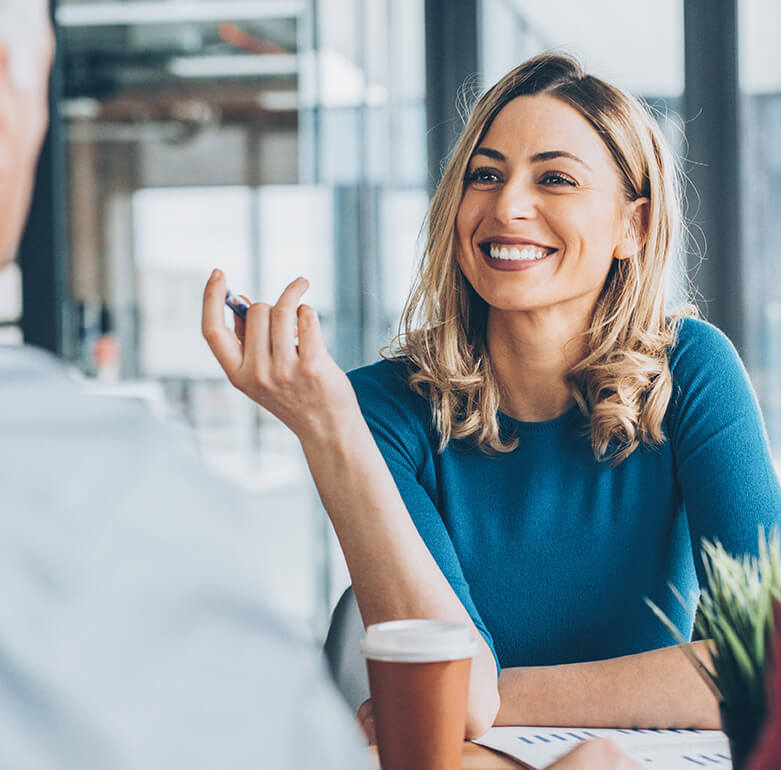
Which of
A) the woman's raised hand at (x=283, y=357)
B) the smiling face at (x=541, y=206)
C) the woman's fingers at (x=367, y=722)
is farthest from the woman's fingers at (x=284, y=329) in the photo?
the smiling face at (x=541, y=206)

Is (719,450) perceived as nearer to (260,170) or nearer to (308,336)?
(308,336)

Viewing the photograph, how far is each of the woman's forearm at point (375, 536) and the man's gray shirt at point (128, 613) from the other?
0.69 metres

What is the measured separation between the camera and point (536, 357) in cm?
156

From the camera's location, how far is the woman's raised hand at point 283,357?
42.0 inches

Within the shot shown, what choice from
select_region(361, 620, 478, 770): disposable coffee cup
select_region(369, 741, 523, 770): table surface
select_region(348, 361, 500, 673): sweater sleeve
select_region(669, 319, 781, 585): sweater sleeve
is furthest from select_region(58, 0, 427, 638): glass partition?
select_region(361, 620, 478, 770): disposable coffee cup

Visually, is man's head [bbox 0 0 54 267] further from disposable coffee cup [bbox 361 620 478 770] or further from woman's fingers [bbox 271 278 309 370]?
woman's fingers [bbox 271 278 309 370]

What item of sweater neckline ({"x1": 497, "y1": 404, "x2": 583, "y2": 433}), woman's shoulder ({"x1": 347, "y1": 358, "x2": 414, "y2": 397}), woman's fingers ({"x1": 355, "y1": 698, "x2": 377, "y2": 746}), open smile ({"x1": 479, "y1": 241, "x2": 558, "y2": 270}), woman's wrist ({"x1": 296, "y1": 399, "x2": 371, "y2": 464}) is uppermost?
open smile ({"x1": 479, "y1": 241, "x2": 558, "y2": 270})

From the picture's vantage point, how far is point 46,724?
37 cm

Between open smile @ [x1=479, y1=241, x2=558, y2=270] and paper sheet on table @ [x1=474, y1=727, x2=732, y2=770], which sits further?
open smile @ [x1=479, y1=241, x2=558, y2=270]

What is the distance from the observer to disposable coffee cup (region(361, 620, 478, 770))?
69cm

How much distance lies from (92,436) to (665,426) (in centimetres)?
119

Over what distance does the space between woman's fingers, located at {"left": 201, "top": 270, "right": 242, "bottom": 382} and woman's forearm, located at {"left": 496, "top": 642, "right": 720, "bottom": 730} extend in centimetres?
50

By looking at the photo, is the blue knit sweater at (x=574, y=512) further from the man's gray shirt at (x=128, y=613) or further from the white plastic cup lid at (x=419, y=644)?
the man's gray shirt at (x=128, y=613)

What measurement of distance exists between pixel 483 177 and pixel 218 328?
25.6 inches
